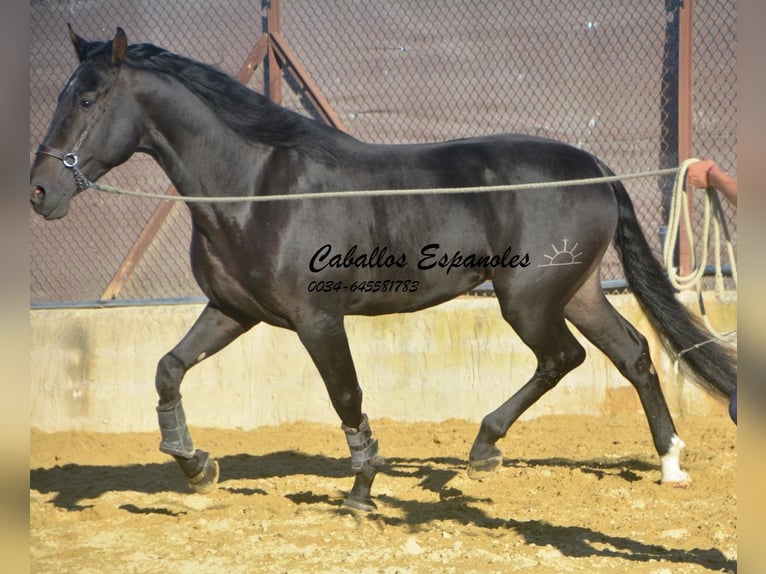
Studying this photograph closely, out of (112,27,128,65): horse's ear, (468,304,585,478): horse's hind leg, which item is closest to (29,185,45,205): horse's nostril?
(112,27,128,65): horse's ear

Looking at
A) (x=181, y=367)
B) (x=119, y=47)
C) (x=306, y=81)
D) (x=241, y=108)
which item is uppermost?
(x=306, y=81)

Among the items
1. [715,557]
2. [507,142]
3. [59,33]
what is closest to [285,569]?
[715,557]

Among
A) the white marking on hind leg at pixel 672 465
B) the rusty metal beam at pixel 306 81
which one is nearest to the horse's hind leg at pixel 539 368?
the white marking on hind leg at pixel 672 465

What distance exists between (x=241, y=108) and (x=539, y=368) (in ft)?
6.36

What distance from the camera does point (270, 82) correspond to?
21.7 ft

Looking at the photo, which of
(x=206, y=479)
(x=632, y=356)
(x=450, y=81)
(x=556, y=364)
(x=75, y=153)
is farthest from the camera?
(x=450, y=81)

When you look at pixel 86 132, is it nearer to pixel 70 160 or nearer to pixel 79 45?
pixel 70 160

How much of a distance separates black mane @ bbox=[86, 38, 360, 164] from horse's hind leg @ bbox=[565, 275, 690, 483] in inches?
60.3

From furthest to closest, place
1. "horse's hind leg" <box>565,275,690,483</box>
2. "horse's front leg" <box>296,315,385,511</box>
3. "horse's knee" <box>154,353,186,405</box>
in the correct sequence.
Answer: "horse's hind leg" <box>565,275,690,483</box>
"horse's knee" <box>154,353,186,405</box>
"horse's front leg" <box>296,315,385,511</box>

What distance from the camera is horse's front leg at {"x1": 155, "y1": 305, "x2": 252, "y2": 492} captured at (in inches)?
164

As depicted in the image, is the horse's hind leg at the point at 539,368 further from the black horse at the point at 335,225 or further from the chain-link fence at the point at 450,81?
the chain-link fence at the point at 450,81

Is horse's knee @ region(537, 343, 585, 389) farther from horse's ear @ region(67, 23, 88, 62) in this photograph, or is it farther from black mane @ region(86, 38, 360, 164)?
horse's ear @ region(67, 23, 88, 62)

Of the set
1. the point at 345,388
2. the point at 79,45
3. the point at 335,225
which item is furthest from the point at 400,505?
the point at 79,45

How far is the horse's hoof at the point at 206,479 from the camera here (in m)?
4.34
